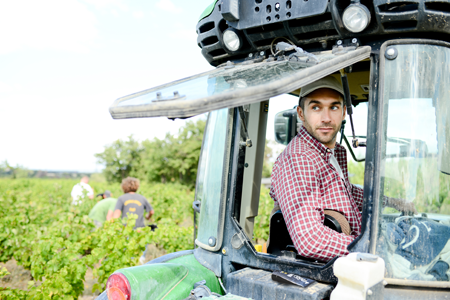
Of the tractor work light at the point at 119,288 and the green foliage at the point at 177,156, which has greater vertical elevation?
the green foliage at the point at 177,156

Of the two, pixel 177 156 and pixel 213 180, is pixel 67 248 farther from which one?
pixel 177 156

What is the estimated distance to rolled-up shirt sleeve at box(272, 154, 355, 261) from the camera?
1.88 m

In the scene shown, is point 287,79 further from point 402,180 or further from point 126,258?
point 126,258

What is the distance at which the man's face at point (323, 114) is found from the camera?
2.33 metres

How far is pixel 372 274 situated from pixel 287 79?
80 centimetres

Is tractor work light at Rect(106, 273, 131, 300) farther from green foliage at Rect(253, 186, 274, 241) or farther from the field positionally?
green foliage at Rect(253, 186, 274, 241)

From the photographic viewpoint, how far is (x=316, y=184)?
2062 mm

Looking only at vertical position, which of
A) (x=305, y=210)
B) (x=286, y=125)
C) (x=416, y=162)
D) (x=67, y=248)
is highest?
(x=286, y=125)

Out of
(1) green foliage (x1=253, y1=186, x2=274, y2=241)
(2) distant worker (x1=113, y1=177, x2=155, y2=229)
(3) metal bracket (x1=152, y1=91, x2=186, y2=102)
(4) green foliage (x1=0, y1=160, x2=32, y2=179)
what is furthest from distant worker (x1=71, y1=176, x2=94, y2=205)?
(4) green foliage (x1=0, y1=160, x2=32, y2=179)

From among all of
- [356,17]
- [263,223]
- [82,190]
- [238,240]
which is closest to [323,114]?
[356,17]

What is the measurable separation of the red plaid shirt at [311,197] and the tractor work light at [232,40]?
701 millimetres

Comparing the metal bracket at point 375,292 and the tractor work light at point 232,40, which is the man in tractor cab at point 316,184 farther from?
the tractor work light at point 232,40

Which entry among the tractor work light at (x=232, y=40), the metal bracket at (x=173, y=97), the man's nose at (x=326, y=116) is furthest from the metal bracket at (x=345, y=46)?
the metal bracket at (x=173, y=97)

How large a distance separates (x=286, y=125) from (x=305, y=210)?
1.77 m
